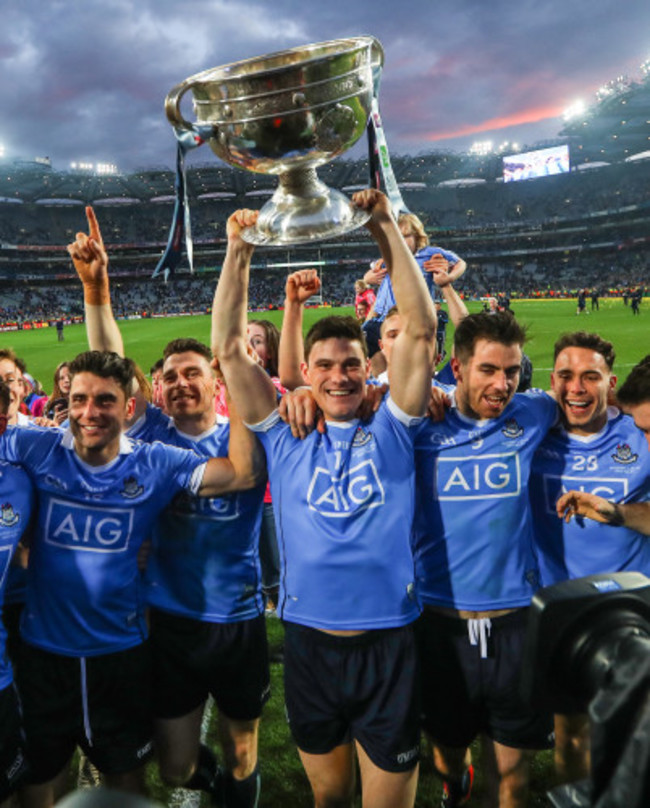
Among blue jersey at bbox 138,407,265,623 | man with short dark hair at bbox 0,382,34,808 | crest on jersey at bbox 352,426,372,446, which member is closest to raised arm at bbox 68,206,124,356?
man with short dark hair at bbox 0,382,34,808

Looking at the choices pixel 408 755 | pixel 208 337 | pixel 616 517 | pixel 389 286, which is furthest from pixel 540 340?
pixel 408 755

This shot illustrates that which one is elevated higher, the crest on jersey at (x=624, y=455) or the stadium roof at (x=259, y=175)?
the stadium roof at (x=259, y=175)

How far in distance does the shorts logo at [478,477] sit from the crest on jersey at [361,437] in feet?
1.32

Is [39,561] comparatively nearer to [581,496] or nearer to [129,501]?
[129,501]

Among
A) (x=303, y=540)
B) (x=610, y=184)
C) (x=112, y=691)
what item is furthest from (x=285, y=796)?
(x=610, y=184)

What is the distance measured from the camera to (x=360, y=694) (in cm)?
237

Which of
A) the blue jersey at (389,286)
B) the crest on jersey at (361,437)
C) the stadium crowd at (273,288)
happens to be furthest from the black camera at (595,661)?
the stadium crowd at (273,288)

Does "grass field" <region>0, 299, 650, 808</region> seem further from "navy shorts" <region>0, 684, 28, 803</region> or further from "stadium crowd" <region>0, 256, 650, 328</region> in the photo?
"stadium crowd" <region>0, 256, 650, 328</region>

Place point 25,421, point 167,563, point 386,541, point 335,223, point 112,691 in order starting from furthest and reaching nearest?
point 25,421 → point 167,563 → point 112,691 → point 386,541 → point 335,223

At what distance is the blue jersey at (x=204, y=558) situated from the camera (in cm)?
287

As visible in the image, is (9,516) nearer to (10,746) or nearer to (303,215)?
(10,746)

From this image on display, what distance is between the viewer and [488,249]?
213ft

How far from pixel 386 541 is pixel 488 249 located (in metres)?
67.8

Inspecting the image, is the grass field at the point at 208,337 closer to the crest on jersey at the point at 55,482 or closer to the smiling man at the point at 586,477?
the smiling man at the point at 586,477
